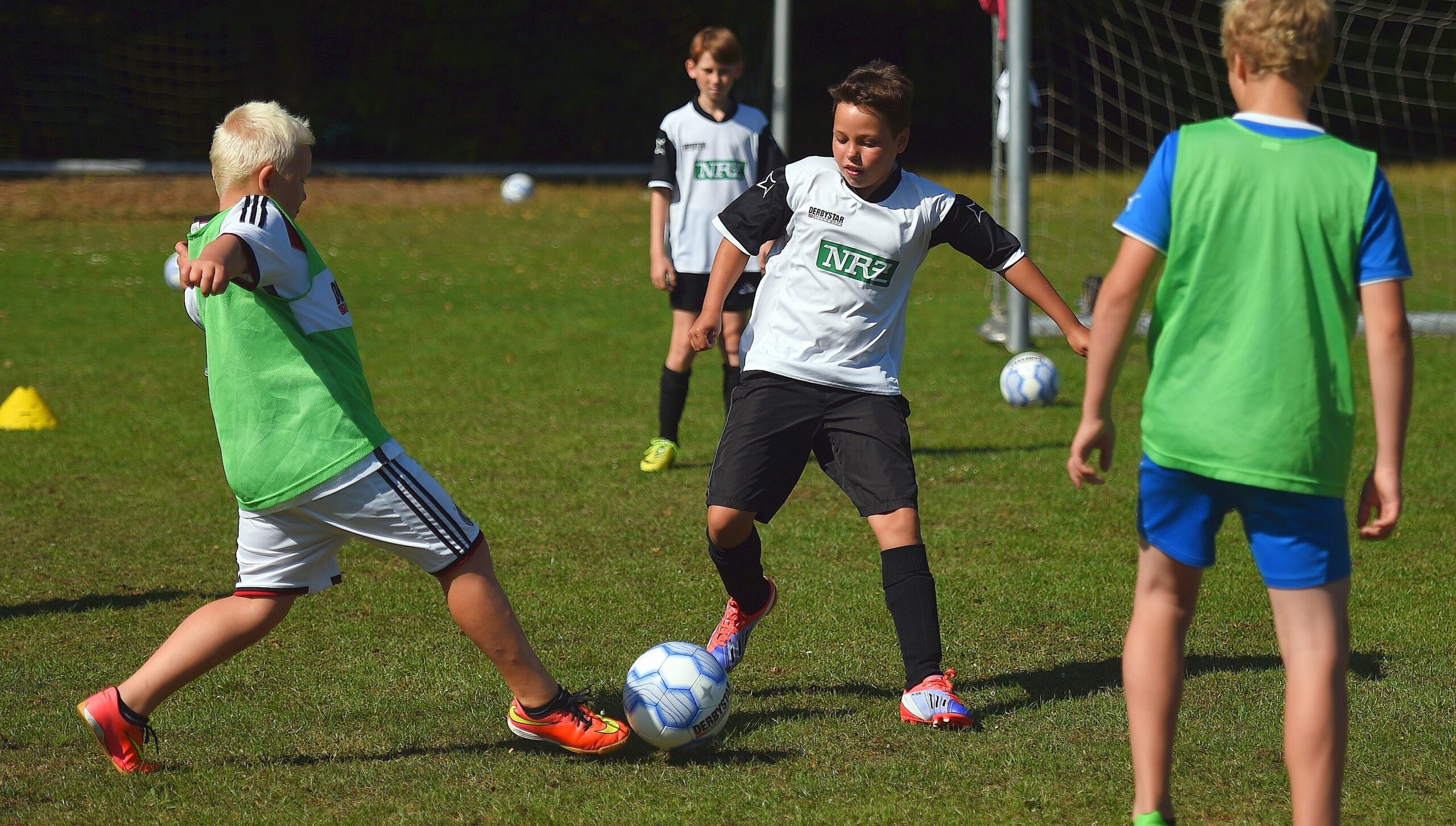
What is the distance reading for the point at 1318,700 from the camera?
2584 mm

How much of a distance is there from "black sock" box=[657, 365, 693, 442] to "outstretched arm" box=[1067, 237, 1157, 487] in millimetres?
4314

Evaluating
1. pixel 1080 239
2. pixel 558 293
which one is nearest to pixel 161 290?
pixel 558 293

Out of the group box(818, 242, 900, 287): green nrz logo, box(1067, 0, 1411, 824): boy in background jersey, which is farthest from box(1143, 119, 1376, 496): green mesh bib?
box(818, 242, 900, 287): green nrz logo

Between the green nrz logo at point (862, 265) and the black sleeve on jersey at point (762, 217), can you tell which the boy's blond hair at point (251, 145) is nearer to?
the black sleeve on jersey at point (762, 217)

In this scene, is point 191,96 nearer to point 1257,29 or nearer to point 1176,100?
point 1176,100

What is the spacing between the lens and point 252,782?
3326 mm

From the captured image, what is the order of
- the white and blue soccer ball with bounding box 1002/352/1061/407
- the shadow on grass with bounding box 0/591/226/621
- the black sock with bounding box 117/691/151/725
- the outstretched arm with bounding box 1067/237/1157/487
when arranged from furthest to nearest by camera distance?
the white and blue soccer ball with bounding box 1002/352/1061/407 → the shadow on grass with bounding box 0/591/226/621 → the black sock with bounding box 117/691/151/725 → the outstretched arm with bounding box 1067/237/1157/487

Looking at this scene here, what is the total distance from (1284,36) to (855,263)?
1.55 meters

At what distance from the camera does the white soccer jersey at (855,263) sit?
3.89m

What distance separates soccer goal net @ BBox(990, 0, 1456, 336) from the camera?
14.7m

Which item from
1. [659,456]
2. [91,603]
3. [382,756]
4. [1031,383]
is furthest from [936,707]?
[1031,383]

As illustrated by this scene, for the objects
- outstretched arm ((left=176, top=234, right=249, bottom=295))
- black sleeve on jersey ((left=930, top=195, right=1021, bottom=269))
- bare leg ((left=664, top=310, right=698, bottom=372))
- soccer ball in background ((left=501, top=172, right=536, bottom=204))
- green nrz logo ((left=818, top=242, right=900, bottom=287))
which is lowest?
soccer ball in background ((left=501, top=172, right=536, bottom=204))

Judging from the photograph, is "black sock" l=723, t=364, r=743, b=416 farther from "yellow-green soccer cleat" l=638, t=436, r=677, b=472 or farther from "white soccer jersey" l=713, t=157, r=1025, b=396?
"white soccer jersey" l=713, t=157, r=1025, b=396

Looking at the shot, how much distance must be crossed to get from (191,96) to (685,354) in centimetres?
1987
